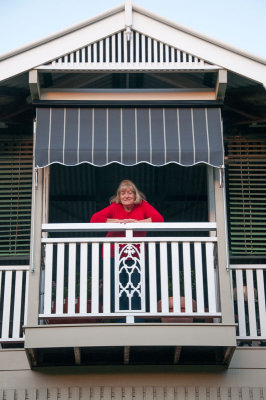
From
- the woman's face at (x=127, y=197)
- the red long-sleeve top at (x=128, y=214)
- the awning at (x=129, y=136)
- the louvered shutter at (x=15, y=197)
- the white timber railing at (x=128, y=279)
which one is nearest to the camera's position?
the white timber railing at (x=128, y=279)

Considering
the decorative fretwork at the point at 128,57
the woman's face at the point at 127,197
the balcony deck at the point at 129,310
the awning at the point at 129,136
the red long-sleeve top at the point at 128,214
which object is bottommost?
the balcony deck at the point at 129,310

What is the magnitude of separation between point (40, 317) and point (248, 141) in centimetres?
426

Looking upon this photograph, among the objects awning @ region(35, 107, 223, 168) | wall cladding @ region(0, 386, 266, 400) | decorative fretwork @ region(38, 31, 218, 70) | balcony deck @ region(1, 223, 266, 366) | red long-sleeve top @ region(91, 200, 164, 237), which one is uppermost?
decorative fretwork @ region(38, 31, 218, 70)

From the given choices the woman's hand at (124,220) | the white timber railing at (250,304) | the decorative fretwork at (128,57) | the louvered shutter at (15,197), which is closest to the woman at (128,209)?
the woman's hand at (124,220)

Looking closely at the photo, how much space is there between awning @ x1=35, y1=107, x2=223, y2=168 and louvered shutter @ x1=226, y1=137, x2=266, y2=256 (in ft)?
4.82

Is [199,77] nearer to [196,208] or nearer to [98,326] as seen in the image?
[196,208]

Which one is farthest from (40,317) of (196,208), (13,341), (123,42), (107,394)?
(196,208)

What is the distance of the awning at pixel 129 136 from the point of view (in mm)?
9898

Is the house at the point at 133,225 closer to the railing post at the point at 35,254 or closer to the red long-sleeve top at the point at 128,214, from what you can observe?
the railing post at the point at 35,254

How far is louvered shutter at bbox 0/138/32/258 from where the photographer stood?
1101 centimetres

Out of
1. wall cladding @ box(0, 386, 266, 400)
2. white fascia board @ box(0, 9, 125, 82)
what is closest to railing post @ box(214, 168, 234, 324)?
wall cladding @ box(0, 386, 266, 400)

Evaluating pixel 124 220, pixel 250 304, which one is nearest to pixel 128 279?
pixel 124 220

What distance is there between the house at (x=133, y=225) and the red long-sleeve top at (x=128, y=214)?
1.28 feet

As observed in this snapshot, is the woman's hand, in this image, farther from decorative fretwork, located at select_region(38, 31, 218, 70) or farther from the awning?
decorative fretwork, located at select_region(38, 31, 218, 70)
